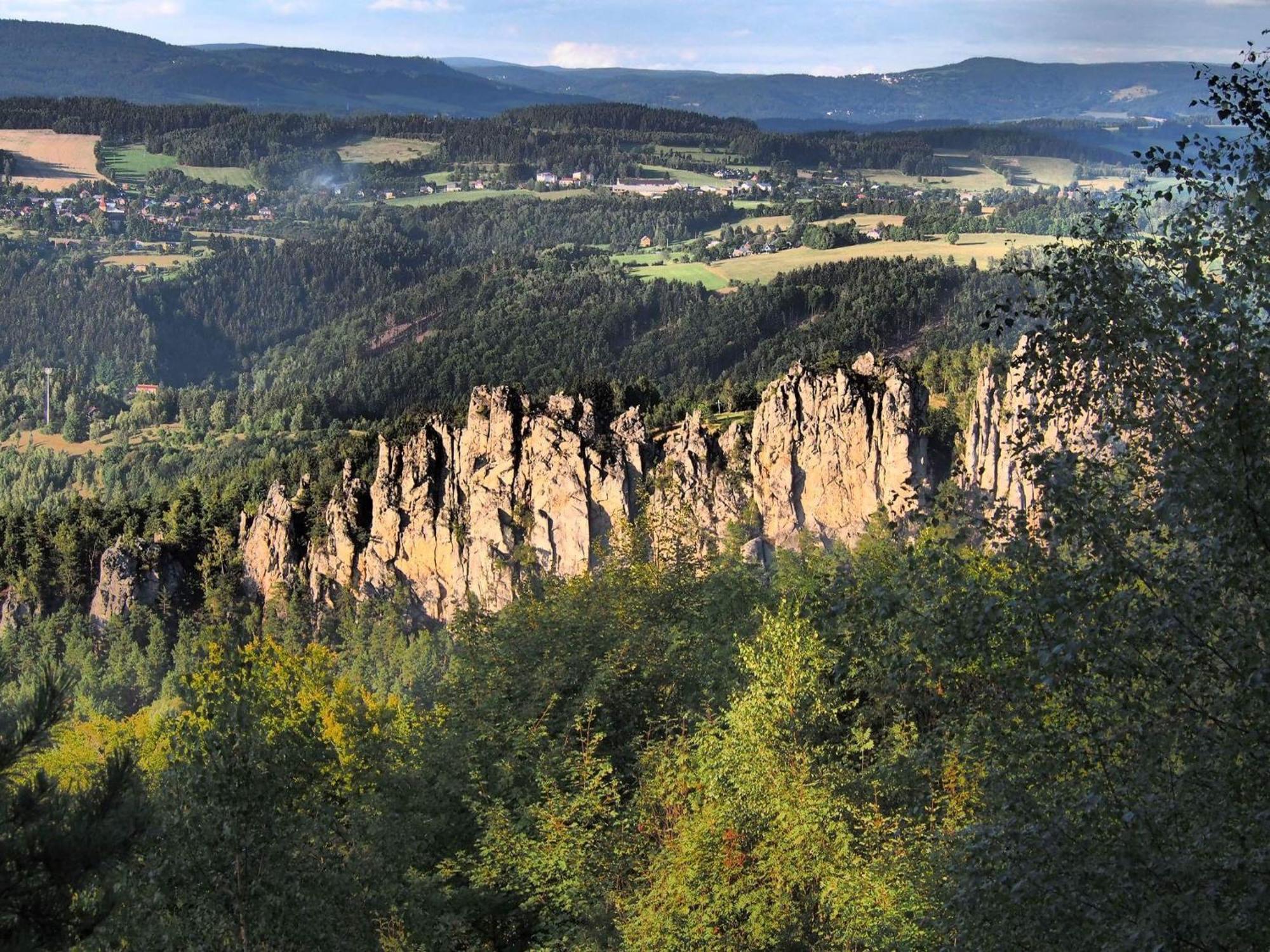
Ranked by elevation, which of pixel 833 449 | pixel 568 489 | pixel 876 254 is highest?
pixel 876 254

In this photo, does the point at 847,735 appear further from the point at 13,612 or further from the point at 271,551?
the point at 13,612

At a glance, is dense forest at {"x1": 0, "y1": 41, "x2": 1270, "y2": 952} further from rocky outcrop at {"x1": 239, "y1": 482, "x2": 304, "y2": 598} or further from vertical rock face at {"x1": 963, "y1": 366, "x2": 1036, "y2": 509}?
rocky outcrop at {"x1": 239, "y1": 482, "x2": 304, "y2": 598}

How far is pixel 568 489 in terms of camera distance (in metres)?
59.9

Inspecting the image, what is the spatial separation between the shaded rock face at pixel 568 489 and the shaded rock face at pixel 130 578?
4.14m

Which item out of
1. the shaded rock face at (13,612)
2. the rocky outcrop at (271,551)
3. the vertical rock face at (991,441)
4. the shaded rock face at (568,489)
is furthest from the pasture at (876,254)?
the shaded rock face at (13,612)

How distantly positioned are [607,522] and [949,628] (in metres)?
47.2

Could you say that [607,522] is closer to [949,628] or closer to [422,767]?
[422,767]

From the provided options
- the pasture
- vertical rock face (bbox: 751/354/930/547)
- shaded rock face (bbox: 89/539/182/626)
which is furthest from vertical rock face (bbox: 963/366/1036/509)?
the pasture

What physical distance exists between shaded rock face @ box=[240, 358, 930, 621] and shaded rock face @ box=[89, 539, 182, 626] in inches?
163

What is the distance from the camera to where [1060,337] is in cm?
1274

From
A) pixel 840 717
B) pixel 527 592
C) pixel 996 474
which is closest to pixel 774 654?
pixel 840 717

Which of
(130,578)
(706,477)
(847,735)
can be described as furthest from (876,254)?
(847,735)

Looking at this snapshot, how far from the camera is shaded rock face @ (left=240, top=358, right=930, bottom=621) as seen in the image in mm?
56438

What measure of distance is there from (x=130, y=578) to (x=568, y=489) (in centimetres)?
2294
